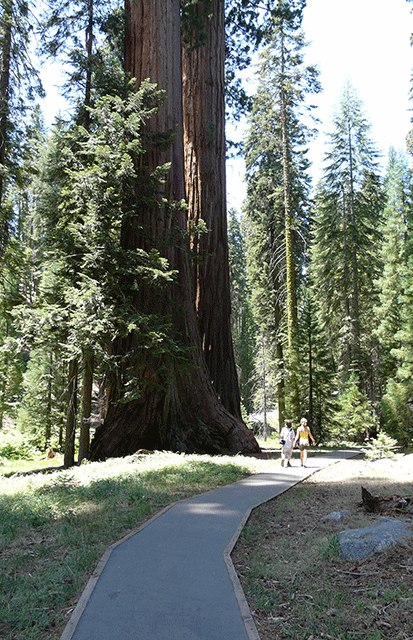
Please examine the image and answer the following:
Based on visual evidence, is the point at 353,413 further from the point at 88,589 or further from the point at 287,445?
the point at 88,589

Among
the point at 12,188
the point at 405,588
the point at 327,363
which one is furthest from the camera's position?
the point at 327,363

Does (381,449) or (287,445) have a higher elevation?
(287,445)

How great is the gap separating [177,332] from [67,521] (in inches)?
218

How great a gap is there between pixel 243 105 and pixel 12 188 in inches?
348

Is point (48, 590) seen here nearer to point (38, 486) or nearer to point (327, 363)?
point (38, 486)

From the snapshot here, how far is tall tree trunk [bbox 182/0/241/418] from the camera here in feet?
45.9

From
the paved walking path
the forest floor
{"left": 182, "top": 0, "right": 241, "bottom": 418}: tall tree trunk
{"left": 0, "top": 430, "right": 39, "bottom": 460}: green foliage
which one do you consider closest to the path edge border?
the paved walking path

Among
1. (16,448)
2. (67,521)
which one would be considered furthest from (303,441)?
(16,448)

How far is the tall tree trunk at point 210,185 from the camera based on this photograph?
13992mm

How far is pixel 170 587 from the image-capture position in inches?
155

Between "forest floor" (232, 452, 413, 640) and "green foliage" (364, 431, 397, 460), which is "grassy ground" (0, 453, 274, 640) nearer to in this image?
"forest floor" (232, 452, 413, 640)

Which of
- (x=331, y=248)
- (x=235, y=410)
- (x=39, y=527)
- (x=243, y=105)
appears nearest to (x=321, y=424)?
(x=235, y=410)

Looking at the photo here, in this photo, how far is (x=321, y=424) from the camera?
20.6 m

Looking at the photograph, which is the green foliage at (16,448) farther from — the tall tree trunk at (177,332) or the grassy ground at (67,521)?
the grassy ground at (67,521)
